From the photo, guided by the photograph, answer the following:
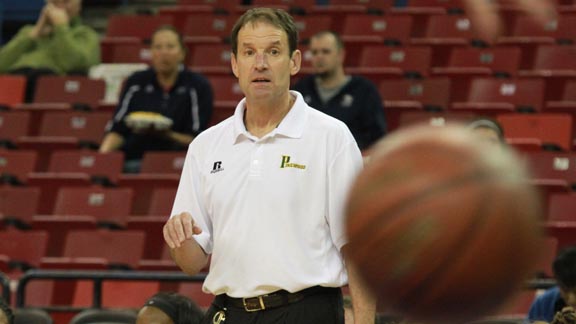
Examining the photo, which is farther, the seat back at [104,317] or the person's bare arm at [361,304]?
the seat back at [104,317]

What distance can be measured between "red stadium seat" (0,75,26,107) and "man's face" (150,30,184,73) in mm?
2056

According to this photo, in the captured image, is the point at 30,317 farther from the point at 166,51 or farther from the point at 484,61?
the point at 484,61

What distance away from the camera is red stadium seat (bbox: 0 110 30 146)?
29.6ft

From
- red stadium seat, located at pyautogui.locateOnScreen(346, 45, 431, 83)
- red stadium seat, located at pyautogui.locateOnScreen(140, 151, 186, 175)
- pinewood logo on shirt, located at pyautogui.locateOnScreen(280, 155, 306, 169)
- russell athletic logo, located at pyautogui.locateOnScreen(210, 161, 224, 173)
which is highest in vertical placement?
red stadium seat, located at pyautogui.locateOnScreen(346, 45, 431, 83)

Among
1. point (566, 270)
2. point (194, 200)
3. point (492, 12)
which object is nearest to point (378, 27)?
point (566, 270)

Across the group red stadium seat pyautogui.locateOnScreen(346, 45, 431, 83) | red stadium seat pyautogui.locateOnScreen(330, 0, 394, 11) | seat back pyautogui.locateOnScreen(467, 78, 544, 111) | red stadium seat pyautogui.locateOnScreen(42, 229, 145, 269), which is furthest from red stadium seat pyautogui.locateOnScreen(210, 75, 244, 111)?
red stadium seat pyautogui.locateOnScreen(42, 229, 145, 269)

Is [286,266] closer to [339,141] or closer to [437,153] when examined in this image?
[339,141]

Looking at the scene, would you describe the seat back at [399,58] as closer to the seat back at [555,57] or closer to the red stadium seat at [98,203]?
the seat back at [555,57]

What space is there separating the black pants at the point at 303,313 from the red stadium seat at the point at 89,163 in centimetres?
467

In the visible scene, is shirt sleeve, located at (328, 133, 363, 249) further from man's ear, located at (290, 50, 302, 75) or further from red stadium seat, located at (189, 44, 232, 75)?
red stadium seat, located at (189, 44, 232, 75)

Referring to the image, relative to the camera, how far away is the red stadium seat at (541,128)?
8.24 m

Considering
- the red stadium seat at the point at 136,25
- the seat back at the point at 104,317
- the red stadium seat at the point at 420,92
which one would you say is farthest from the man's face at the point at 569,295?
the red stadium seat at the point at 136,25

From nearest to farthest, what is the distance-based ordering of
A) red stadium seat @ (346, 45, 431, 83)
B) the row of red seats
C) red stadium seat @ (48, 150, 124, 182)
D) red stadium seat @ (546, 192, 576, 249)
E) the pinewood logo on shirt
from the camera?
the pinewood logo on shirt
red stadium seat @ (546, 192, 576, 249)
red stadium seat @ (48, 150, 124, 182)
red stadium seat @ (346, 45, 431, 83)
the row of red seats

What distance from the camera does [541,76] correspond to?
9.01 m
